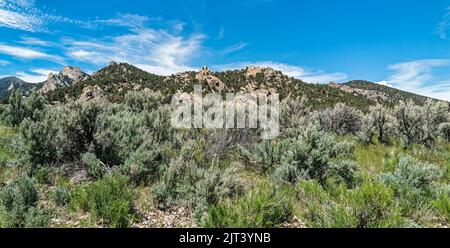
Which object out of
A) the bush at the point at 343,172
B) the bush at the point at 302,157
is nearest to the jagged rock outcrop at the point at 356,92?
the bush at the point at 302,157

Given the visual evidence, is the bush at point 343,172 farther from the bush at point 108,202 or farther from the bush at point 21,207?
the bush at point 21,207

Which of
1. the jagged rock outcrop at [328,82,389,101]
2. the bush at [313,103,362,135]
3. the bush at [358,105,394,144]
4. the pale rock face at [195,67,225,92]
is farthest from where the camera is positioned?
the jagged rock outcrop at [328,82,389,101]

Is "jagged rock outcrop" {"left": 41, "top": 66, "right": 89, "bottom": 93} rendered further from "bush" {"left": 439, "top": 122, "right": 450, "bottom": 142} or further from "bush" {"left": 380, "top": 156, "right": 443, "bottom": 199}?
"bush" {"left": 380, "top": 156, "right": 443, "bottom": 199}

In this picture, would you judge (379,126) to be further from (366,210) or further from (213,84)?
(213,84)

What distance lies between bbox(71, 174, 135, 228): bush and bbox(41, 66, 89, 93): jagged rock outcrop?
366 ft

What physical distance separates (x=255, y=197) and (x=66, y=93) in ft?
216

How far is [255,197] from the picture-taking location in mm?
4535

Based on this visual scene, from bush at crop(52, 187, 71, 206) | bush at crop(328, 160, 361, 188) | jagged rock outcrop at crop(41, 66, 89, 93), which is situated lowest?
bush at crop(52, 187, 71, 206)

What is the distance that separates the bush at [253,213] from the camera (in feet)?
13.2

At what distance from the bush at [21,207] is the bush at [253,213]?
232 cm

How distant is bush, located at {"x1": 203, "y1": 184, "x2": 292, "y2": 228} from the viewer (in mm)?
4031

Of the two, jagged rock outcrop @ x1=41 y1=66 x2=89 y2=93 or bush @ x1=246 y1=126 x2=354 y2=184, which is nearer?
bush @ x1=246 y1=126 x2=354 y2=184

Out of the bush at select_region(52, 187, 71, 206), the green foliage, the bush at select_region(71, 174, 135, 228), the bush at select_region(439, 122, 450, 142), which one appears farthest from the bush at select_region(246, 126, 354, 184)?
the green foliage
